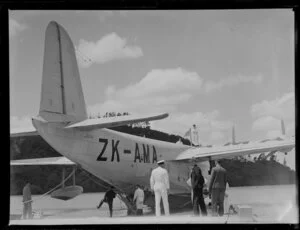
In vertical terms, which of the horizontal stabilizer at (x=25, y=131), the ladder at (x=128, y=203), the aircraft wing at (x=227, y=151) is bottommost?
the ladder at (x=128, y=203)

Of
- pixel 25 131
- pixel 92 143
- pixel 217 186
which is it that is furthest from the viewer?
pixel 92 143

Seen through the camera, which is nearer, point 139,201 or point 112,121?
point 112,121

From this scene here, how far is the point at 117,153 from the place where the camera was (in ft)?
44.4

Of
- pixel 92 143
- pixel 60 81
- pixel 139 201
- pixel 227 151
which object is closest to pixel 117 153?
pixel 92 143

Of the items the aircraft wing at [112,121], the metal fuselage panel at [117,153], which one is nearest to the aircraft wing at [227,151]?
the metal fuselage panel at [117,153]

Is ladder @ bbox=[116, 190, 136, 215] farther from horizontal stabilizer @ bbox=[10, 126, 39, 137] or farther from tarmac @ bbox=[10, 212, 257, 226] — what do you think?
tarmac @ bbox=[10, 212, 257, 226]

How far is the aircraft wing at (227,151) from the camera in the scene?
1459 cm

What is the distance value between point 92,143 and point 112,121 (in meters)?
2.93

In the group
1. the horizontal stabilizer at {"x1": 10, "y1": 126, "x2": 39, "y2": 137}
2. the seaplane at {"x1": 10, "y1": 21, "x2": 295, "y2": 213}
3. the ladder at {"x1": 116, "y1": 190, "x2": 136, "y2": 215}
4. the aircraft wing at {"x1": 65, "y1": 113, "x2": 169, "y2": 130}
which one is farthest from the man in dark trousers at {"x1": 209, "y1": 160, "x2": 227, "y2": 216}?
the horizontal stabilizer at {"x1": 10, "y1": 126, "x2": 39, "y2": 137}

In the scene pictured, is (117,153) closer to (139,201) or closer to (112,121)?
(139,201)

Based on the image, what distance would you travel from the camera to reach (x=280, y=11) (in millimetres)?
7625

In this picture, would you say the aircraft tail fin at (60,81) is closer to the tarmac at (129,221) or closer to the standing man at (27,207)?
the standing man at (27,207)

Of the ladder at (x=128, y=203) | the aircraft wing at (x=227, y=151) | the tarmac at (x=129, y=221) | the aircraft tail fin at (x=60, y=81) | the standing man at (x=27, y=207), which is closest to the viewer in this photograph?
the tarmac at (x=129, y=221)

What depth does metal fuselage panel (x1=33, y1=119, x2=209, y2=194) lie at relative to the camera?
11328 millimetres
